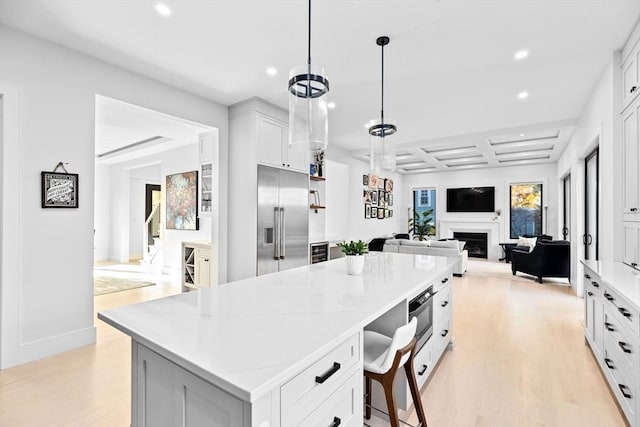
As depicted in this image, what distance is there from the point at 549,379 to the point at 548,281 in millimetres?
4486

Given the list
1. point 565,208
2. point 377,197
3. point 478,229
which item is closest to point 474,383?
point 377,197

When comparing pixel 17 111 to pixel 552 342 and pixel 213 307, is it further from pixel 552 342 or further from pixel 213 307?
pixel 552 342

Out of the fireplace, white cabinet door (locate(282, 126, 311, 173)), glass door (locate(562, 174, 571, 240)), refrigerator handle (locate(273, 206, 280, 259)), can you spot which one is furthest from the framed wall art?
the fireplace

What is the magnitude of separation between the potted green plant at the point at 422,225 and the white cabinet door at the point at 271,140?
6.78 metres

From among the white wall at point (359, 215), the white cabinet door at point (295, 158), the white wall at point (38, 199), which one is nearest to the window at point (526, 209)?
the white wall at point (359, 215)

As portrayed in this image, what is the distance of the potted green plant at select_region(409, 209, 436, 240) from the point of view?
33.6 feet

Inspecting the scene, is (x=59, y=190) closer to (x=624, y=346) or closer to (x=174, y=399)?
(x=174, y=399)

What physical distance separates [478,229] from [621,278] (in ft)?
25.4

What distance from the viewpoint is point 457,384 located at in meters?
2.34

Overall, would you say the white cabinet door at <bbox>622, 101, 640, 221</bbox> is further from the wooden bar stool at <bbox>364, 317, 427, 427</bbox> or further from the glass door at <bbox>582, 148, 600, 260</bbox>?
the wooden bar stool at <bbox>364, 317, 427, 427</bbox>

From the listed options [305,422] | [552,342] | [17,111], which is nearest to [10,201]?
[17,111]

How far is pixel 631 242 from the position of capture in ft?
8.80

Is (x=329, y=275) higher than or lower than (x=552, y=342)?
higher

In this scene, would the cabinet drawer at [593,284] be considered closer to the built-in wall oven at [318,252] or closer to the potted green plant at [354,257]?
the potted green plant at [354,257]
